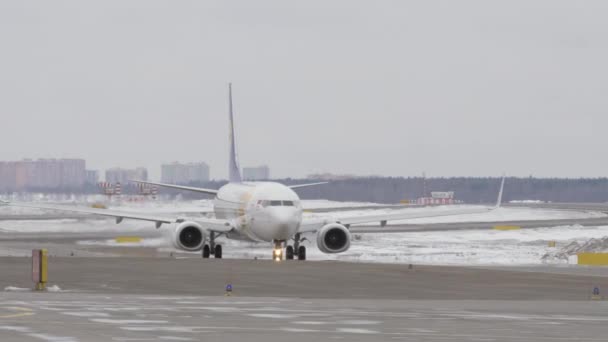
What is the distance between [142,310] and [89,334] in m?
5.77

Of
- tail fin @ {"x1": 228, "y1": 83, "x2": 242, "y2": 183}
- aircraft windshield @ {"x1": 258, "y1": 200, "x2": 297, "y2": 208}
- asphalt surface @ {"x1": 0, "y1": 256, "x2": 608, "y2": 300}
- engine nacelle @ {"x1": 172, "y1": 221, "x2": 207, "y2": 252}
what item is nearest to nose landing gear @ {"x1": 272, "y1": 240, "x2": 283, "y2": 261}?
aircraft windshield @ {"x1": 258, "y1": 200, "x2": 297, "y2": 208}

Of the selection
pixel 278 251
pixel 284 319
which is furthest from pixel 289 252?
pixel 284 319

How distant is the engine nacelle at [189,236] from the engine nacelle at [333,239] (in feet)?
17.9

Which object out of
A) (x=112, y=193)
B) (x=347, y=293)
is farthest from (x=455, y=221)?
(x=347, y=293)

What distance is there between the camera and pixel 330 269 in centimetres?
4666

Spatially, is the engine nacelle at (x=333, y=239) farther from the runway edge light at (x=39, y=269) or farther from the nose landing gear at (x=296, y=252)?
the runway edge light at (x=39, y=269)

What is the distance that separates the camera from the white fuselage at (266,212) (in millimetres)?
57469

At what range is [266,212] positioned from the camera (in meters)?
57.8

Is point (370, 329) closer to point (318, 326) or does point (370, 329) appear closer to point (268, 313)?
point (318, 326)

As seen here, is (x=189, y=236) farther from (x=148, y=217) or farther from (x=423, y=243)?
(x=423, y=243)

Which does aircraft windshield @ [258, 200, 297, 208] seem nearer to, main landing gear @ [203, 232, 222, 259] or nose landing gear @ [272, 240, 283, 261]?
nose landing gear @ [272, 240, 283, 261]

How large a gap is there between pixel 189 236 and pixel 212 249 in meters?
1.78

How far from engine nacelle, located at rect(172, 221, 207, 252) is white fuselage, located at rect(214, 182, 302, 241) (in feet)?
6.61

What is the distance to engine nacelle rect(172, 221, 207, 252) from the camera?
6001 cm
